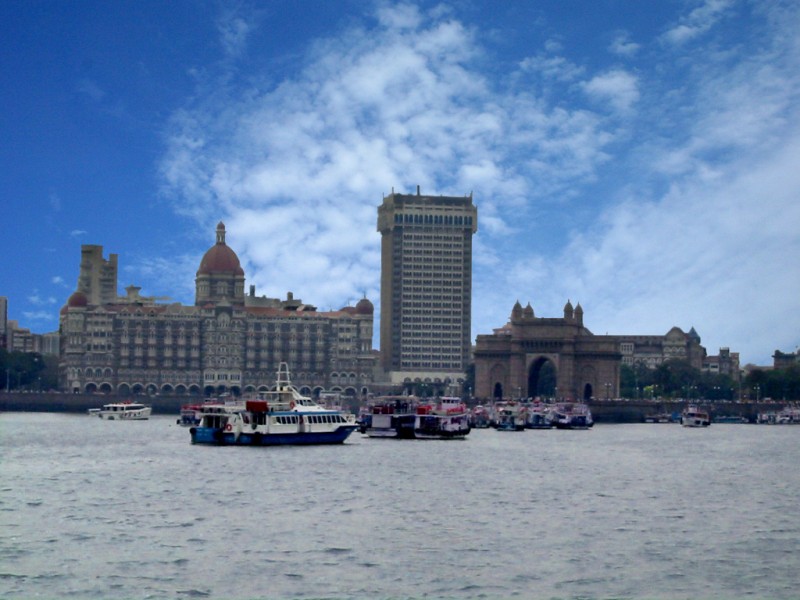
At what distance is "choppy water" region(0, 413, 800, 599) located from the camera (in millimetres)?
44625

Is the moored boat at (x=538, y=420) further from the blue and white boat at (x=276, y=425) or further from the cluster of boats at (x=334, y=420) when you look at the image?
the blue and white boat at (x=276, y=425)

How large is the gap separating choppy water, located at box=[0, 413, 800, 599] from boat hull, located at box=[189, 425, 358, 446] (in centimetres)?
835

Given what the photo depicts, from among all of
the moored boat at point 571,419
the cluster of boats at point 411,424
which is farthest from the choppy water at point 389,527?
the moored boat at point 571,419

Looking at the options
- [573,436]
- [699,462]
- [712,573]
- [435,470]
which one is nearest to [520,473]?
[435,470]

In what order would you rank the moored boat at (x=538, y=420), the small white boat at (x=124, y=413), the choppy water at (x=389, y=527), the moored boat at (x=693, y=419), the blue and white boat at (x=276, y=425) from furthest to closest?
the moored boat at (x=693, y=419) < the small white boat at (x=124, y=413) < the moored boat at (x=538, y=420) < the blue and white boat at (x=276, y=425) < the choppy water at (x=389, y=527)

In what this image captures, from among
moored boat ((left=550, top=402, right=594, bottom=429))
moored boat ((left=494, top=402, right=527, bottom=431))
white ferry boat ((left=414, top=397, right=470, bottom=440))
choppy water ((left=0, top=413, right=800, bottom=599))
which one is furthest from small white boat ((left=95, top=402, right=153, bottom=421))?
choppy water ((left=0, top=413, right=800, bottom=599))

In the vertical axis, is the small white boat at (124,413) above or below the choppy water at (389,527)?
above

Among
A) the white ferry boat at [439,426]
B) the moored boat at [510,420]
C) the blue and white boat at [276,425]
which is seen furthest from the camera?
the moored boat at [510,420]

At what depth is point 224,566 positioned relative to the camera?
47062 millimetres

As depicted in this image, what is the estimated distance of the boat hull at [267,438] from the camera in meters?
109

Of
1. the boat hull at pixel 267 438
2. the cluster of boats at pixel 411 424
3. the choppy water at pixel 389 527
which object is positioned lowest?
the choppy water at pixel 389 527

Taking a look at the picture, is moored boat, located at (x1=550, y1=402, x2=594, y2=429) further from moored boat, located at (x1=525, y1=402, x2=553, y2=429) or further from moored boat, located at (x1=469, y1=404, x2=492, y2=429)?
moored boat, located at (x1=469, y1=404, x2=492, y2=429)

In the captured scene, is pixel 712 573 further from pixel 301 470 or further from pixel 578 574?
pixel 301 470

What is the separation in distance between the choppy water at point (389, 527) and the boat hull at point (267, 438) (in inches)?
A: 329
